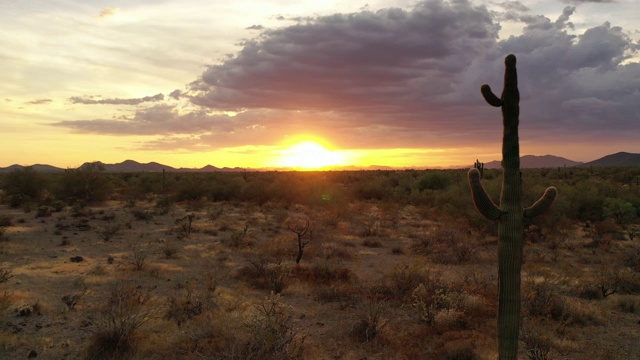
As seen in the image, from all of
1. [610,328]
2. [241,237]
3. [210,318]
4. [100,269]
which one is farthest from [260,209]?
[610,328]

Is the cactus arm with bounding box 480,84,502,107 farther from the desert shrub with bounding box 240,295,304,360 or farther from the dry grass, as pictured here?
the desert shrub with bounding box 240,295,304,360

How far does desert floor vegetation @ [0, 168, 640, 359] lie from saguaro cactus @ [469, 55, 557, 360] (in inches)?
68.5

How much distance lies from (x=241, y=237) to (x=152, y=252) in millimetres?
3616

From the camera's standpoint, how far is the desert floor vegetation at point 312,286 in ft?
25.2

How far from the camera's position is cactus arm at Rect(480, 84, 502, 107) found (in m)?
6.08

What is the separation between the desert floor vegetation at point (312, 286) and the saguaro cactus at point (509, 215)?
174 centimetres

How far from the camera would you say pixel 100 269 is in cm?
1223

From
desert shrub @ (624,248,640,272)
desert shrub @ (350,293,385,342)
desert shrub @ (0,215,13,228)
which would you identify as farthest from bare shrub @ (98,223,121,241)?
desert shrub @ (624,248,640,272)

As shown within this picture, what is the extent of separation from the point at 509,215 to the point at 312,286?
686 cm

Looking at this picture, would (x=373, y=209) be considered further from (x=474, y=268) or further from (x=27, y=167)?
(x=27, y=167)

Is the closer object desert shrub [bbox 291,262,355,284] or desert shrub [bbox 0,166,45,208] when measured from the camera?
desert shrub [bbox 291,262,355,284]

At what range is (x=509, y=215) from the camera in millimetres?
5980

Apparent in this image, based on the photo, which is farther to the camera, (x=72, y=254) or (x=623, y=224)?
(x=623, y=224)

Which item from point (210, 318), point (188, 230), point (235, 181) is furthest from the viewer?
point (235, 181)
